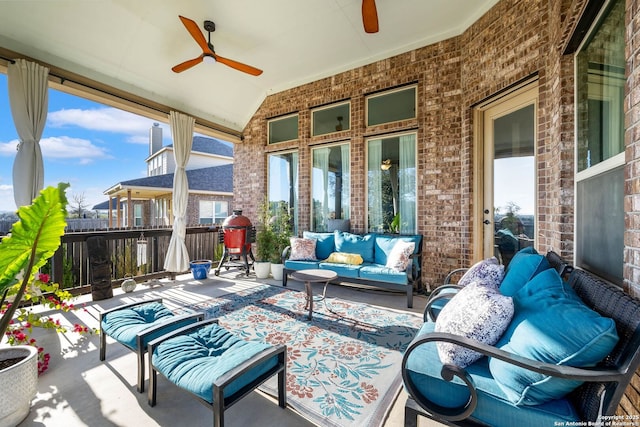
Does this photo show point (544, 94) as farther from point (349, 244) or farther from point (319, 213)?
point (319, 213)

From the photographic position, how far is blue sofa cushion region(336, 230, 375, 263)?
13.8ft

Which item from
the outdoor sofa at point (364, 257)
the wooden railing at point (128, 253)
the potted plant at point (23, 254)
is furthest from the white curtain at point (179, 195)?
the potted plant at point (23, 254)

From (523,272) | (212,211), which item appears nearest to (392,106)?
(523,272)

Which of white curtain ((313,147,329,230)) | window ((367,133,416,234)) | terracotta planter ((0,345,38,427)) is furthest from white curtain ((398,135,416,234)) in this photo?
terracotta planter ((0,345,38,427))

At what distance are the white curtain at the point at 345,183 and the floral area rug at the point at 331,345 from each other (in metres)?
1.84

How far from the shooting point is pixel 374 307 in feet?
11.5

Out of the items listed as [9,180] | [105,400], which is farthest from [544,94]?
[9,180]

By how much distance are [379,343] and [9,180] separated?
471 cm

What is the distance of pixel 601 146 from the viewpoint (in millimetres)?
1801

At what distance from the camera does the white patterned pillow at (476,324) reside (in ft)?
4.24

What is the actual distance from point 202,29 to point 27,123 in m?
2.51

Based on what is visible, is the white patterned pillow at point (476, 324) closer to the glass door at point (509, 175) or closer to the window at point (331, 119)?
the glass door at point (509, 175)

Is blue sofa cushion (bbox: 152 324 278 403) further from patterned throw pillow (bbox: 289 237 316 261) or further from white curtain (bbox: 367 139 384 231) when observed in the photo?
white curtain (bbox: 367 139 384 231)

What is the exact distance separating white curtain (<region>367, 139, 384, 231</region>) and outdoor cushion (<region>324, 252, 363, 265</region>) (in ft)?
2.83
